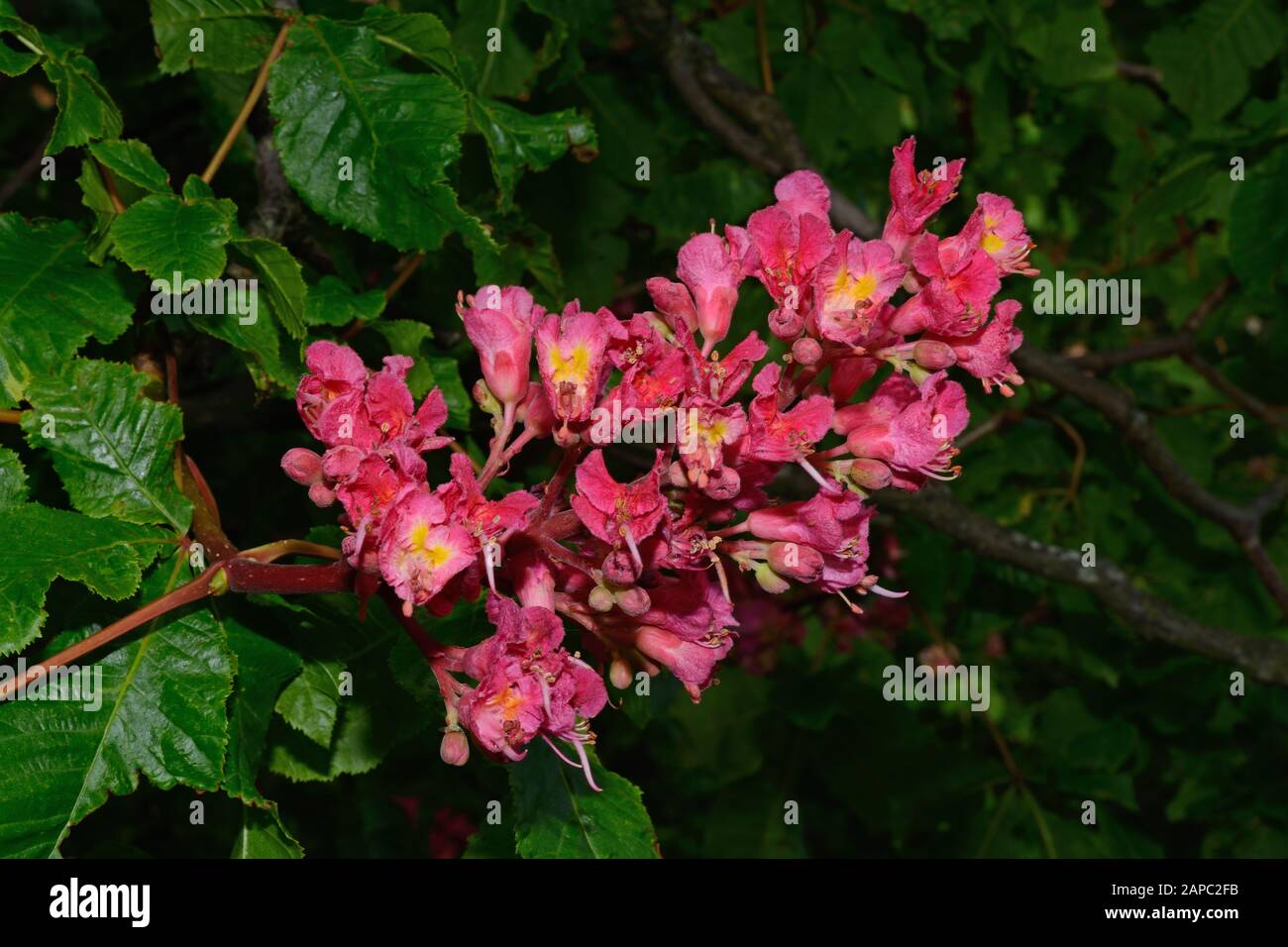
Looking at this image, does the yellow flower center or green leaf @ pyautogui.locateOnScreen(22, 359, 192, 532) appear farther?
green leaf @ pyautogui.locateOnScreen(22, 359, 192, 532)

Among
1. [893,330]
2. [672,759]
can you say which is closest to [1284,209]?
[893,330]

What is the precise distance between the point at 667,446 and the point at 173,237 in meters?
0.78

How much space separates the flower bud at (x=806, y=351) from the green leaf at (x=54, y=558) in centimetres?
88

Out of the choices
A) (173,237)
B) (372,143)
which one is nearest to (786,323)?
(372,143)

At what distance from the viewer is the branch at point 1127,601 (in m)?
3.04

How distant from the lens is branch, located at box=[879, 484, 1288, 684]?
3045mm

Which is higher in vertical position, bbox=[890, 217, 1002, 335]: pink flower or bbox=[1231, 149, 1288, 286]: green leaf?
bbox=[1231, 149, 1288, 286]: green leaf

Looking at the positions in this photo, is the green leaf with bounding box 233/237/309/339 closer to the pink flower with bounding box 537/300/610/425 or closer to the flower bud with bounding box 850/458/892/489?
the pink flower with bounding box 537/300/610/425

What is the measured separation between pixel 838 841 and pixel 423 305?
2.13 m

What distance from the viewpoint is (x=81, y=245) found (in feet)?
6.20

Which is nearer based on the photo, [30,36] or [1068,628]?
[30,36]

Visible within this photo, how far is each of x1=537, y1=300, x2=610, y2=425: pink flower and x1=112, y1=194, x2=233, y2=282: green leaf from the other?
1.70ft

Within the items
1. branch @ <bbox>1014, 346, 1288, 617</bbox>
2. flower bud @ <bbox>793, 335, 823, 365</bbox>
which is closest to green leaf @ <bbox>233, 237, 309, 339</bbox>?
flower bud @ <bbox>793, 335, 823, 365</bbox>
